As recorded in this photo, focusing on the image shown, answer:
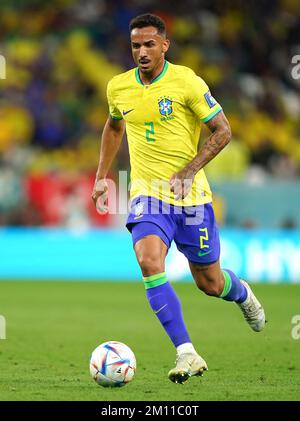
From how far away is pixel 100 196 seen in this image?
6824 mm

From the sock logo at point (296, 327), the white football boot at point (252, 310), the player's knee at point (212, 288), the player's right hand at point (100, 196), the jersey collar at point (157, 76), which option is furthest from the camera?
the sock logo at point (296, 327)

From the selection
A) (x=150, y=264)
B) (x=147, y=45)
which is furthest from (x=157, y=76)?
(x=150, y=264)

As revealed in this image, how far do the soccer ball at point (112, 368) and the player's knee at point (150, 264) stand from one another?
560mm

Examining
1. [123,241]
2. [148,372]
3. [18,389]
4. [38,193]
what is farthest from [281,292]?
[18,389]

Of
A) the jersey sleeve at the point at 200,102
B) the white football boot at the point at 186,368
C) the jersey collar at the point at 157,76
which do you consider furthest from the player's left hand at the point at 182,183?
the white football boot at the point at 186,368

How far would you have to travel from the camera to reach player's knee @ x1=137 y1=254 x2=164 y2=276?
6.14m

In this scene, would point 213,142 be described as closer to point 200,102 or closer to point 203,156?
point 203,156

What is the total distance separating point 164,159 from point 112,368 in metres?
1.50

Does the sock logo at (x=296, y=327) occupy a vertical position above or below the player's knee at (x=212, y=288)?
below

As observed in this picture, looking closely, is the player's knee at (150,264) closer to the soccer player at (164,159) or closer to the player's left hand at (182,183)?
the soccer player at (164,159)

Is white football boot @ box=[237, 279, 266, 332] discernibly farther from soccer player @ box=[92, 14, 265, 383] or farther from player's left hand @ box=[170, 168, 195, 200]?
player's left hand @ box=[170, 168, 195, 200]

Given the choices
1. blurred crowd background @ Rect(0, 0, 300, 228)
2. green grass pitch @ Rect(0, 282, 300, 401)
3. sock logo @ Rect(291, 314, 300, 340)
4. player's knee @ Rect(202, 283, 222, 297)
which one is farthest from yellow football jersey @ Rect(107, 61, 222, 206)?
blurred crowd background @ Rect(0, 0, 300, 228)

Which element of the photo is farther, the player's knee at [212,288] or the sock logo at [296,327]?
the sock logo at [296,327]

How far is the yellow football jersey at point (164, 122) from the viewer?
643cm
